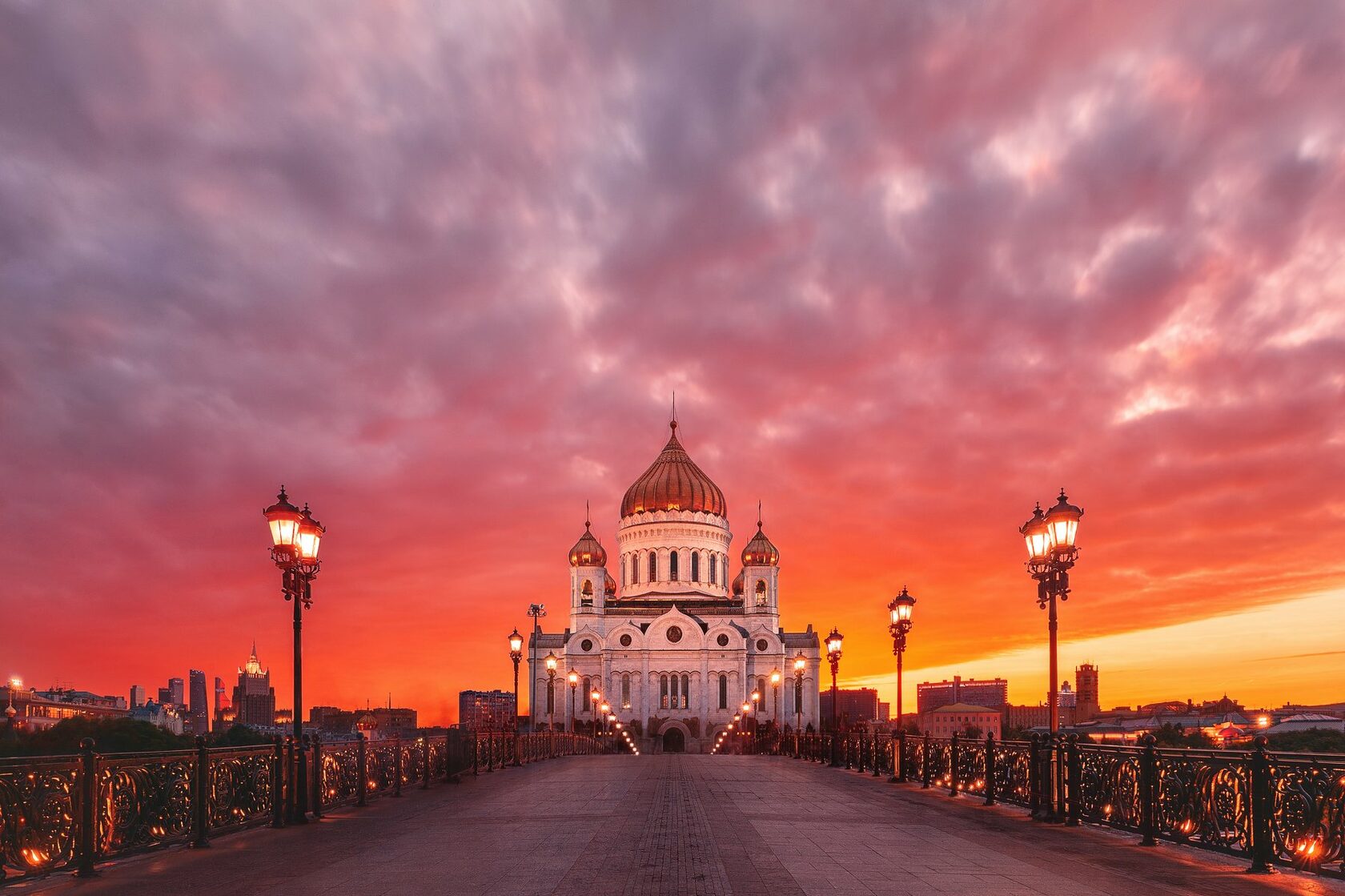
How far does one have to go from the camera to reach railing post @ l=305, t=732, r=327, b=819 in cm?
1653

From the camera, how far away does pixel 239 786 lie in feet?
48.2

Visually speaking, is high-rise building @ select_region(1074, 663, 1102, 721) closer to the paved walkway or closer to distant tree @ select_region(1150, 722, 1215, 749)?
distant tree @ select_region(1150, 722, 1215, 749)

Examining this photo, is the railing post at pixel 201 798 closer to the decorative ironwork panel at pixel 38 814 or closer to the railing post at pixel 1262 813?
the decorative ironwork panel at pixel 38 814

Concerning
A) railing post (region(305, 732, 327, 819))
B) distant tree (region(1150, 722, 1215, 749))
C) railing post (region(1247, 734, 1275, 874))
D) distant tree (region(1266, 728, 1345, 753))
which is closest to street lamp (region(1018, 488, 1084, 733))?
railing post (region(1247, 734, 1275, 874))

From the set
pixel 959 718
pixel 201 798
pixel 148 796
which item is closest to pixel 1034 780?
pixel 201 798

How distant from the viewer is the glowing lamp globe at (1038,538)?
704 inches

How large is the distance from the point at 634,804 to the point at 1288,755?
422 inches

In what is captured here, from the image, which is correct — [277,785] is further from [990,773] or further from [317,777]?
[990,773]

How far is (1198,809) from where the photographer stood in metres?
12.6

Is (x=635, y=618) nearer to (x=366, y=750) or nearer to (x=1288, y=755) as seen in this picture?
(x=366, y=750)

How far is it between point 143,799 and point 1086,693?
7582 inches

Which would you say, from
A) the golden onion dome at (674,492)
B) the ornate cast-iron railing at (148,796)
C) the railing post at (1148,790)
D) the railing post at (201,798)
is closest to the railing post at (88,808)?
the ornate cast-iron railing at (148,796)

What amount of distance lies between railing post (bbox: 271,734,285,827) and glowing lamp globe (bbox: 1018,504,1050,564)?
12.6 meters

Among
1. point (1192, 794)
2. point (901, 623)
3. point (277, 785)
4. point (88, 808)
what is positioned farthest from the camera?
point (901, 623)
